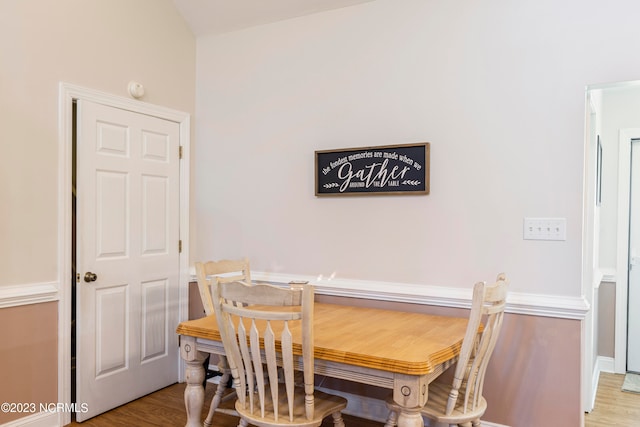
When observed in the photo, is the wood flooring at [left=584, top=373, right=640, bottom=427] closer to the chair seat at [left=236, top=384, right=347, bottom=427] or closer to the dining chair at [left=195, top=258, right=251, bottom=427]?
the chair seat at [left=236, top=384, right=347, bottom=427]

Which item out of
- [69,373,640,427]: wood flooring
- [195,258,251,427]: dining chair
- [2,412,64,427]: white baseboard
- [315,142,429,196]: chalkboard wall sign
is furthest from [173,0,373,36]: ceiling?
[2,412,64,427]: white baseboard

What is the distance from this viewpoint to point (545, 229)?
2.54m

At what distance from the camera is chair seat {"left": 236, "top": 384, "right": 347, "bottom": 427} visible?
196 cm

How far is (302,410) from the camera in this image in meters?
2.05

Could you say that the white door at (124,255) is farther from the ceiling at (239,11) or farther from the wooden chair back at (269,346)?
the wooden chair back at (269,346)

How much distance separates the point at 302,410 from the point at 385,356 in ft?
1.52

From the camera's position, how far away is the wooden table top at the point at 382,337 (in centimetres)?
187

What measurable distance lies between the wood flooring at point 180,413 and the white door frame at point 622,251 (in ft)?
1.41

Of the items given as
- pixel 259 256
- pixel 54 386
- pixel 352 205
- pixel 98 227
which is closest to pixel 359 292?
pixel 352 205

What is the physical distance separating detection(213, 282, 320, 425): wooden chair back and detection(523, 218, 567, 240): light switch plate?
1364 millimetres

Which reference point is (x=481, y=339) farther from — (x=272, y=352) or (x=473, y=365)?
(x=272, y=352)

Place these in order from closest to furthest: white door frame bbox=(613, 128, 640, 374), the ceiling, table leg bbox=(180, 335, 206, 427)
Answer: table leg bbox=(180, 335, 206, 427)
the ceiling
white door frame bbox=(613, 128, 640, 374)

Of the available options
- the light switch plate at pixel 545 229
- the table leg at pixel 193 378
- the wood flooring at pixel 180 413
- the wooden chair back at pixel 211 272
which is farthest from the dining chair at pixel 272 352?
the light switch plate at pixel 545 229

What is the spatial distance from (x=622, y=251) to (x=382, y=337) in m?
2.58
